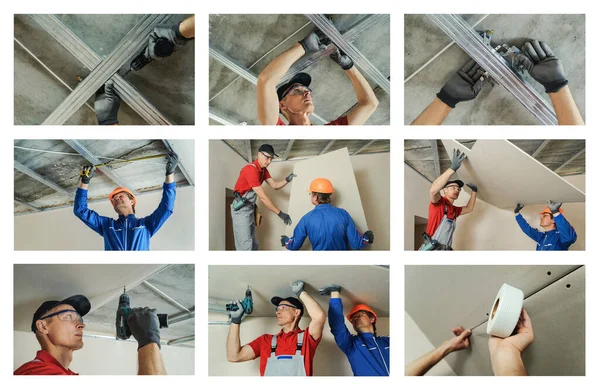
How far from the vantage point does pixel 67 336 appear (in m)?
3.32

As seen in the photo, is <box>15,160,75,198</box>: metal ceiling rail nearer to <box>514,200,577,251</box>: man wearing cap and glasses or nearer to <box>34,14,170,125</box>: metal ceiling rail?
<box>34,14,170,125</box>: metal ceiling rail

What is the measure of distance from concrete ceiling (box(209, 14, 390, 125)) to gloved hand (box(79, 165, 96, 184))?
75cm

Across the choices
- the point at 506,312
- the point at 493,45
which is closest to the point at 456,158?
the point at 493,45

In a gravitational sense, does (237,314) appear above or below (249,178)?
below

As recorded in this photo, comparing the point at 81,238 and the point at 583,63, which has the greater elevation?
the point at 583,63

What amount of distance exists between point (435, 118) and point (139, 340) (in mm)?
2122

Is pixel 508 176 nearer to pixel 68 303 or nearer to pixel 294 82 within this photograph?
pixel 294 82

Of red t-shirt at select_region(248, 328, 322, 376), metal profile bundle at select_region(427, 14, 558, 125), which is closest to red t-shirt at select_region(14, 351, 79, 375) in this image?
red t-shirt at select_region(248, 328, 322, 376)

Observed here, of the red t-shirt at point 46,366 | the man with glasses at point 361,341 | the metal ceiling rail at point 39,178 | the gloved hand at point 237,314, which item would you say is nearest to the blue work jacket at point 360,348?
the man with glasses at point 361,341

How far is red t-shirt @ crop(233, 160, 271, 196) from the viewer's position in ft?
11.0

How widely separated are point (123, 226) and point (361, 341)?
1.53 metres

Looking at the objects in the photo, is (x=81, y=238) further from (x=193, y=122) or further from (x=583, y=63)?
(x=583, y=63)
